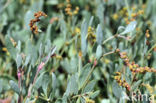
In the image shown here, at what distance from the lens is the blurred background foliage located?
3.38 ft

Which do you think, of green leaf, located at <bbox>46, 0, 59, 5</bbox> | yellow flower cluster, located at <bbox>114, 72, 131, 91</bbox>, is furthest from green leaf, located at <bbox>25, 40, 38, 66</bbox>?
green leaf, located at <bbox>46, 0, 59, 5</bbox>

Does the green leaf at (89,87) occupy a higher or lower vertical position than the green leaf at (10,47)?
lower

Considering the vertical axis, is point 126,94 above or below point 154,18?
below

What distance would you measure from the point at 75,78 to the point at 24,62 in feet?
0.82

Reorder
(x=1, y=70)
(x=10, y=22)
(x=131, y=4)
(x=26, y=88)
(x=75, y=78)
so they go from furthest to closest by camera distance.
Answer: (x=131, y=4)
(x=10, y=22)
(x=1, y=70)
(x=26, y=88)
(x=75, y=78)

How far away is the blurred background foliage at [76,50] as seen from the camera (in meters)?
1.03

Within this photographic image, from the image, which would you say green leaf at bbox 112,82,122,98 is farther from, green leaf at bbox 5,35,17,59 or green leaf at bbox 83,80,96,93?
green leaf at bbox 5,35,17,59

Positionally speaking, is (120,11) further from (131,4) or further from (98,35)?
(98,35)

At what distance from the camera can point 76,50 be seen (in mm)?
1153

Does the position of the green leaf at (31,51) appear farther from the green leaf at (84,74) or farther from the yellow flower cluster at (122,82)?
the yellow flower cluster at (122,82)

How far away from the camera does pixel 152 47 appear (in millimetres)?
1139

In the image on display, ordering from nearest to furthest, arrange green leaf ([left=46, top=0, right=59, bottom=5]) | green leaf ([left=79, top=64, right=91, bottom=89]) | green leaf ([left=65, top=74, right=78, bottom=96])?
green leaf ([left=65, top=74, right=78, bottom=96]) < green leaf ([left=79, top=64, right=91, bottom=89]) < green leaf ([left=46, top=0, right=59, bottom=5])

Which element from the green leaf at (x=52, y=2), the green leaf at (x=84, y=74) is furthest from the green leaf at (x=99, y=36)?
the green leaf at (x=52, y=2)

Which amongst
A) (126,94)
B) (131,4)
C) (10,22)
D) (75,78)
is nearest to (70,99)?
(75,78)
